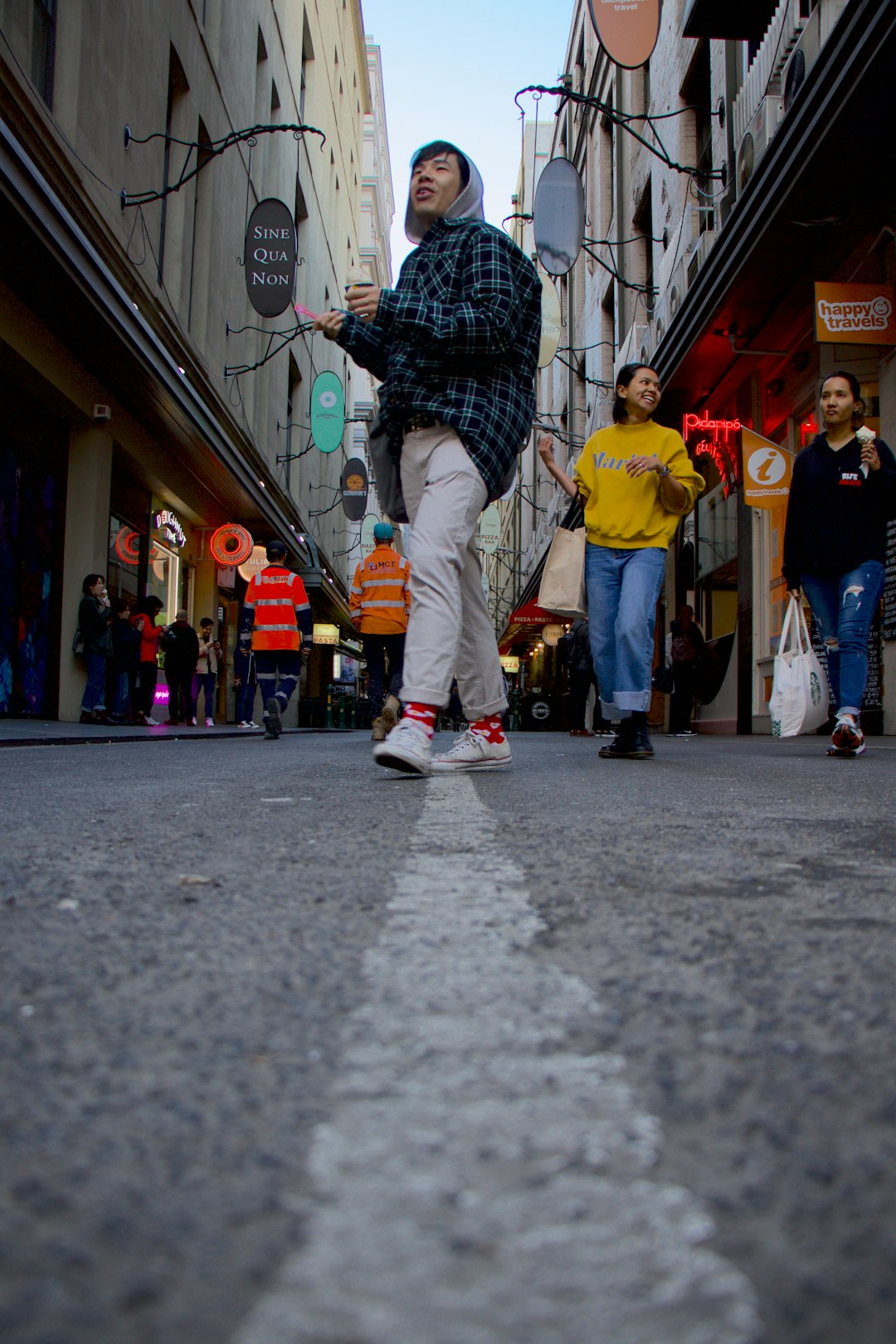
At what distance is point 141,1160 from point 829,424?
5905 mm

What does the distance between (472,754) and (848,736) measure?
240 cm

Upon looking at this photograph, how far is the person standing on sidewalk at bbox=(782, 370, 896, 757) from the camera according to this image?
545 centimetres

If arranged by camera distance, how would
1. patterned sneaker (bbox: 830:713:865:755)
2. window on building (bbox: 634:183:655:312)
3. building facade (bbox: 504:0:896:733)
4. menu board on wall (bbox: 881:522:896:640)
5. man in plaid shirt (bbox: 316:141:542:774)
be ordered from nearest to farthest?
man in plaid shirt (bbox: 316:141:542:774)
patterned sneaker (bbox: 830:713:865:755)
building facade (bbox: 504:0:896:733)
menu board on wall (bbox: 881:522:896:640)
window on building (bbox: 634:183:655:312)

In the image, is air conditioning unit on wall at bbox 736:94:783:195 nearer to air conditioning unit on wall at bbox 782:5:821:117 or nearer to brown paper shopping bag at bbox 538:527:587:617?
air conditioning unit on wall at bbox 782:5:821:117

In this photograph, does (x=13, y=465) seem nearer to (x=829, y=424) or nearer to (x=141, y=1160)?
(x=829, y=424)

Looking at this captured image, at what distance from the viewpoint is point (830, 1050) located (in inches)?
27.8

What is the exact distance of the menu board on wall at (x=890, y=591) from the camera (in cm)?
882

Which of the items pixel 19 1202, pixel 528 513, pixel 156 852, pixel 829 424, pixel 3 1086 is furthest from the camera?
pixel 528 513

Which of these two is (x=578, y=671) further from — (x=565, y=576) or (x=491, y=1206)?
(x=491, y=1206)

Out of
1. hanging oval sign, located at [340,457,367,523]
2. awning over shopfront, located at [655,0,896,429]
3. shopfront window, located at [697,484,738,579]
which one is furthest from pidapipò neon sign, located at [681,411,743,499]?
hanging oval sign, located at [340,457,367,523]

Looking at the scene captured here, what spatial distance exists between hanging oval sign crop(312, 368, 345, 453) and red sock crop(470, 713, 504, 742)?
17745mm

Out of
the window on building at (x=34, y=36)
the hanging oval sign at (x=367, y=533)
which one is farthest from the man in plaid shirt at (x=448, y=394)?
the hanging oval sign at (x=367, y=533)

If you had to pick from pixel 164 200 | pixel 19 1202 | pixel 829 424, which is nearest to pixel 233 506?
pixel 164 200

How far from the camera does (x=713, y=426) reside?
545 inches
